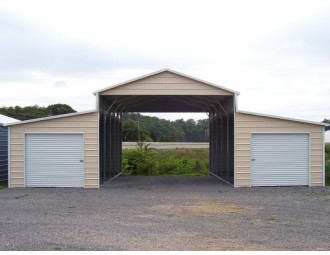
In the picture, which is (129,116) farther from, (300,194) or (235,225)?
(235,225)

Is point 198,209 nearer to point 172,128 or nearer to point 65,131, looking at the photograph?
point 65,131

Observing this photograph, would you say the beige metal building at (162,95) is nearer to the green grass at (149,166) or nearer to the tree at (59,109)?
the green grass at (149,166)

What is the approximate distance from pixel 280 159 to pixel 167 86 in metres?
4.63

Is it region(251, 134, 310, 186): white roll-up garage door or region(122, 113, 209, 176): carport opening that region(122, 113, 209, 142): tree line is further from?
region(251, 134, 310, 186): white roll-up garage door

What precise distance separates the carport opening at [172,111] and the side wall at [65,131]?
0.80m

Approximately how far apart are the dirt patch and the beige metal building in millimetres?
4512

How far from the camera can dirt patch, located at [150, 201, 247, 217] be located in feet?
33.4

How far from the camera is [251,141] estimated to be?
52.0 feet

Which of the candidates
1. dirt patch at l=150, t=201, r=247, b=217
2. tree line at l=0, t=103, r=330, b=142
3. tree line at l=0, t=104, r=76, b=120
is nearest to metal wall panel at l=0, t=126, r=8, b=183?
dirt patch at l=150, t=201, r=247, b=217

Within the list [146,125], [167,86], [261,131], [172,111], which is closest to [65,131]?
[167,86]
